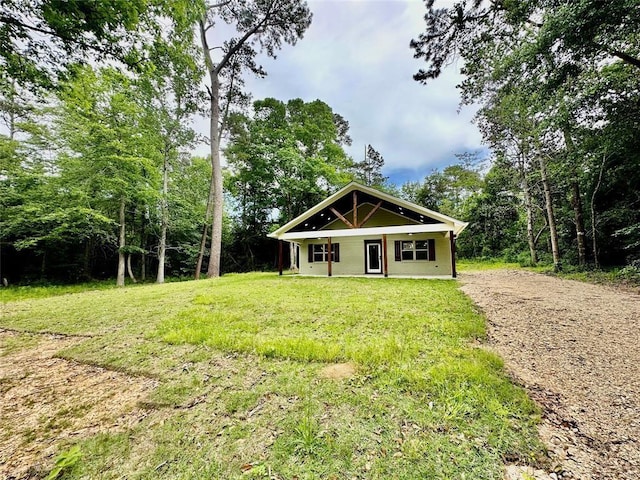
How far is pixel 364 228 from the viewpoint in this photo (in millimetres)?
12289

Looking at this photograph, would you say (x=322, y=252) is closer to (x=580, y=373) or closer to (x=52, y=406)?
(x=580, y=373)

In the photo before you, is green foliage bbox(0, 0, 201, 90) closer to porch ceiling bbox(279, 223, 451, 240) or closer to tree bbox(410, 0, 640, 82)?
tree bbox(410, 0, 640, 82)

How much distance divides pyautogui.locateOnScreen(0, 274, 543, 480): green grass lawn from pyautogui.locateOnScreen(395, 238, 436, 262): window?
809cm


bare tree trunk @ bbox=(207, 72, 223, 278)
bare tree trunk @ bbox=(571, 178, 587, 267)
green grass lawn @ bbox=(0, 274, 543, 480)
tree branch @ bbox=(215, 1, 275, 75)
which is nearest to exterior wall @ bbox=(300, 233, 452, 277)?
bare tree trunk @ bbox=(207, 72, 223, 278)

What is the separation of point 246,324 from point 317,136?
17.8 metres

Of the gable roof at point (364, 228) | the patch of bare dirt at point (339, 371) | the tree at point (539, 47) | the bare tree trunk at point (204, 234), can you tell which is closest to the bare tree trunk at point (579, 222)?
the tree at point (539, 47)

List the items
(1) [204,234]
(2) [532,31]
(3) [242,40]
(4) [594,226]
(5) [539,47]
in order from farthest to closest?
(1) [204,234], (3) [242,40], (4) [594,226], (2) [532,31], (5) [539,47]

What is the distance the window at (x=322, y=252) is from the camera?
14.1 m

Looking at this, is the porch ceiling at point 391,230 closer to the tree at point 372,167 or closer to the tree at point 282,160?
the tree at point 282,160

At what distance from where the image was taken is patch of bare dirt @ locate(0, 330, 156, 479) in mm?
A: 1856

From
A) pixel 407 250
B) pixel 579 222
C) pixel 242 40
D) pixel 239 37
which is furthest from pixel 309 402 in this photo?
pixel 239 37

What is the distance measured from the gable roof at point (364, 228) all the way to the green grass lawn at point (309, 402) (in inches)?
260

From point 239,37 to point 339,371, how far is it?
17224 mm

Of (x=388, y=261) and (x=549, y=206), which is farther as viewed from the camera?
(x=549, y=206)
